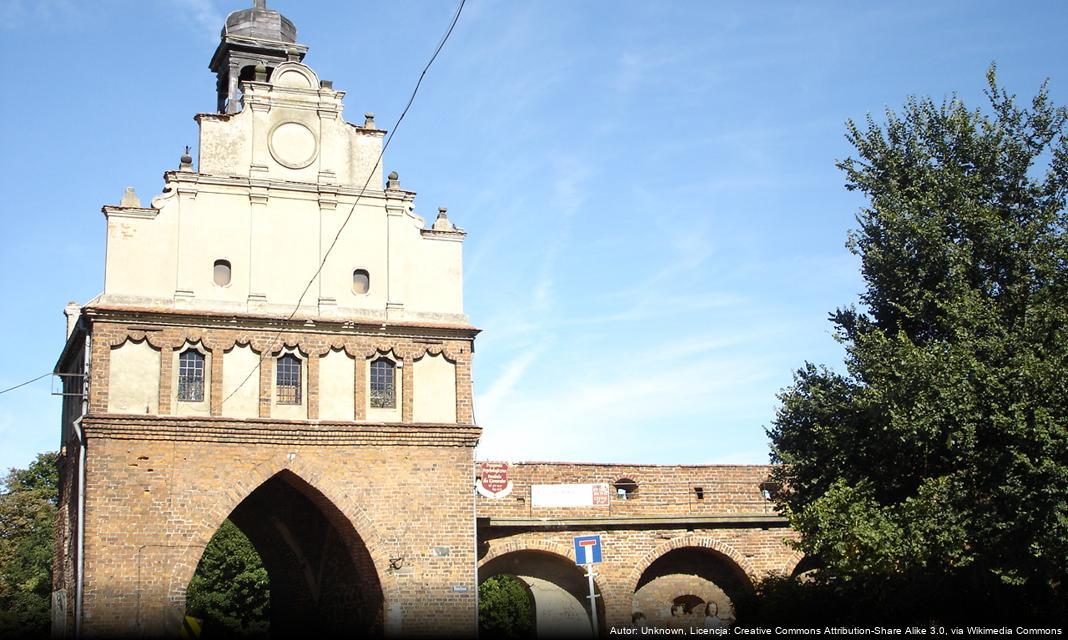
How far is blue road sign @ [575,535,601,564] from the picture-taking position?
20.0 m

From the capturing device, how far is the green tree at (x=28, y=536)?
47094 millimetres

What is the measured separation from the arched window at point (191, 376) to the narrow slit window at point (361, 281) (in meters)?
3.49

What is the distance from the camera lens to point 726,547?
2825 centimetres

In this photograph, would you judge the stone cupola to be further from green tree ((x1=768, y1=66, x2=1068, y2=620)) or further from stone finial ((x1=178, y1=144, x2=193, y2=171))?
green tree ((x1=768, y1=66, x2=1068, y2=620))

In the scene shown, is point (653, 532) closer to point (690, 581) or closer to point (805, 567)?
point (690, 581)

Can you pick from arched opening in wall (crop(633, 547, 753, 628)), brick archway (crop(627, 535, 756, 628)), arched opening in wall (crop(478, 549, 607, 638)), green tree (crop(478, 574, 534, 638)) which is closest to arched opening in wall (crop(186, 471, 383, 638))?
arched opening in wall (crop(478, 549, 607, 638))

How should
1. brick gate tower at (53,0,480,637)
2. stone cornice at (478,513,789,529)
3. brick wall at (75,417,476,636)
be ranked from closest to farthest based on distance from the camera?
brick wall at (75,417,476,636) → brick gate tower at (53,0,480,637) → stone cornice at (478,513,789,529)

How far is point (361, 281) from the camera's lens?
86.3 ft

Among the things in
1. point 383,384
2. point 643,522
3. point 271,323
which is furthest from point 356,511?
point 643,522

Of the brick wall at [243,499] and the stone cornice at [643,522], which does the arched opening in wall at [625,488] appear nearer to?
the stone cornice at [643,522]

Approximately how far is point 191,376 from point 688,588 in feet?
39.8

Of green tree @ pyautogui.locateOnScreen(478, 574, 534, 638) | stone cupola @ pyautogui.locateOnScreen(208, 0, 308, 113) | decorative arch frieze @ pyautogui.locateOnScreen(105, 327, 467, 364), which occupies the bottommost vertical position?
green tree @ pyautogui.locateOnScreen(478, 574, 534, 638)

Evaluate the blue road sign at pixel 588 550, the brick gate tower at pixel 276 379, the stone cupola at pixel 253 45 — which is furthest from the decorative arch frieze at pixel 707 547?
the stone cupola at pixel 253 45

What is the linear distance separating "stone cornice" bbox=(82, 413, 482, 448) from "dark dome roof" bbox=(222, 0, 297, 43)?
9.43 m
